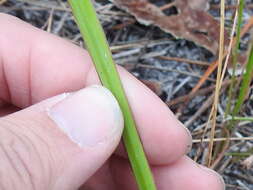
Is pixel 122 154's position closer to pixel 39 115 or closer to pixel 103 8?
pixel 39 115

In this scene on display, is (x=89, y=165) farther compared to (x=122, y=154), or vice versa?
(x=122, y=154)

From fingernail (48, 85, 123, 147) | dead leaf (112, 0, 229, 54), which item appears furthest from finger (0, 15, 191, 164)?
dead leaf (112, 0, 229, 54)

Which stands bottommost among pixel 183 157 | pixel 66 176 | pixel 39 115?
pixel 183 157

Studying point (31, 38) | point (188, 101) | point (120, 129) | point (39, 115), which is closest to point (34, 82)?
point (31, 38)

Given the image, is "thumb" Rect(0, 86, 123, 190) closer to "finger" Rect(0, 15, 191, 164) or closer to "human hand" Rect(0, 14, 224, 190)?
"human hand" Rect(0, 14, 224, 190)

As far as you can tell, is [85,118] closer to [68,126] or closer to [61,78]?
[68,126]

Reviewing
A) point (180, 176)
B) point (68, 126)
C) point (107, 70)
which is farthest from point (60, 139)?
point (180, 176)

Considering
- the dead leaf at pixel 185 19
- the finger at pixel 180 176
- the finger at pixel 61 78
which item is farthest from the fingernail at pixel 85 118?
the dead leaf at pixel 185 19
